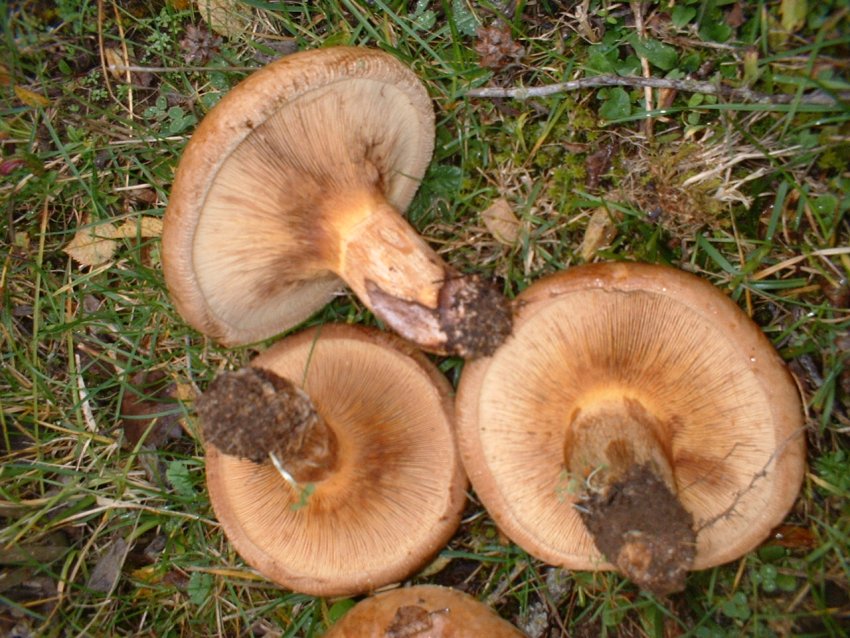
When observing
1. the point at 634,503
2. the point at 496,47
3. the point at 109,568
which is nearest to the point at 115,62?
the point at 496,47

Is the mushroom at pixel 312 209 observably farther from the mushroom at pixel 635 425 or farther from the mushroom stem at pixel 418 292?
the mushroom at pixel 635 425

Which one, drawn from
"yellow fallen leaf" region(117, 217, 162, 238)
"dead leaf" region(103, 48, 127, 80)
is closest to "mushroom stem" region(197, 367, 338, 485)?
"yellow fallen leaf" region(117, 217, 162, 238)

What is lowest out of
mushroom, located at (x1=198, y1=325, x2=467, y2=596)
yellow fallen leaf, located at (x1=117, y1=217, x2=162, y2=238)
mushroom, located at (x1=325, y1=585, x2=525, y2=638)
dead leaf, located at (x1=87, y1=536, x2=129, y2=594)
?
dead leaf, located at (x1=87, y1=536, x2=129, y2=594)

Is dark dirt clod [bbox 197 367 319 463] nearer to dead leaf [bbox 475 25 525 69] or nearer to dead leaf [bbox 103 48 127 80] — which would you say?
dead leaf [bbox 475 25 525 69]

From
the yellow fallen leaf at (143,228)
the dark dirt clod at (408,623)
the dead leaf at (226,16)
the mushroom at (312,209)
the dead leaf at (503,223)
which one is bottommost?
the dark dirt clod at (408,623)

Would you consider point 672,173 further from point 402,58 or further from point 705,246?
point 402,58

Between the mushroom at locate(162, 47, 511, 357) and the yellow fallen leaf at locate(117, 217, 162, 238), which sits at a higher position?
the mushroom at locate(162, 47, 511, 357)

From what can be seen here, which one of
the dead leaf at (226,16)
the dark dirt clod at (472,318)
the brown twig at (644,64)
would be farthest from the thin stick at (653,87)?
the dead leaf at (226,16)

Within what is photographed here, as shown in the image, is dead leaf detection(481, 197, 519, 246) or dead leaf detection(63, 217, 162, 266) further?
dead leaf detection(63, 217, 162, 266)
